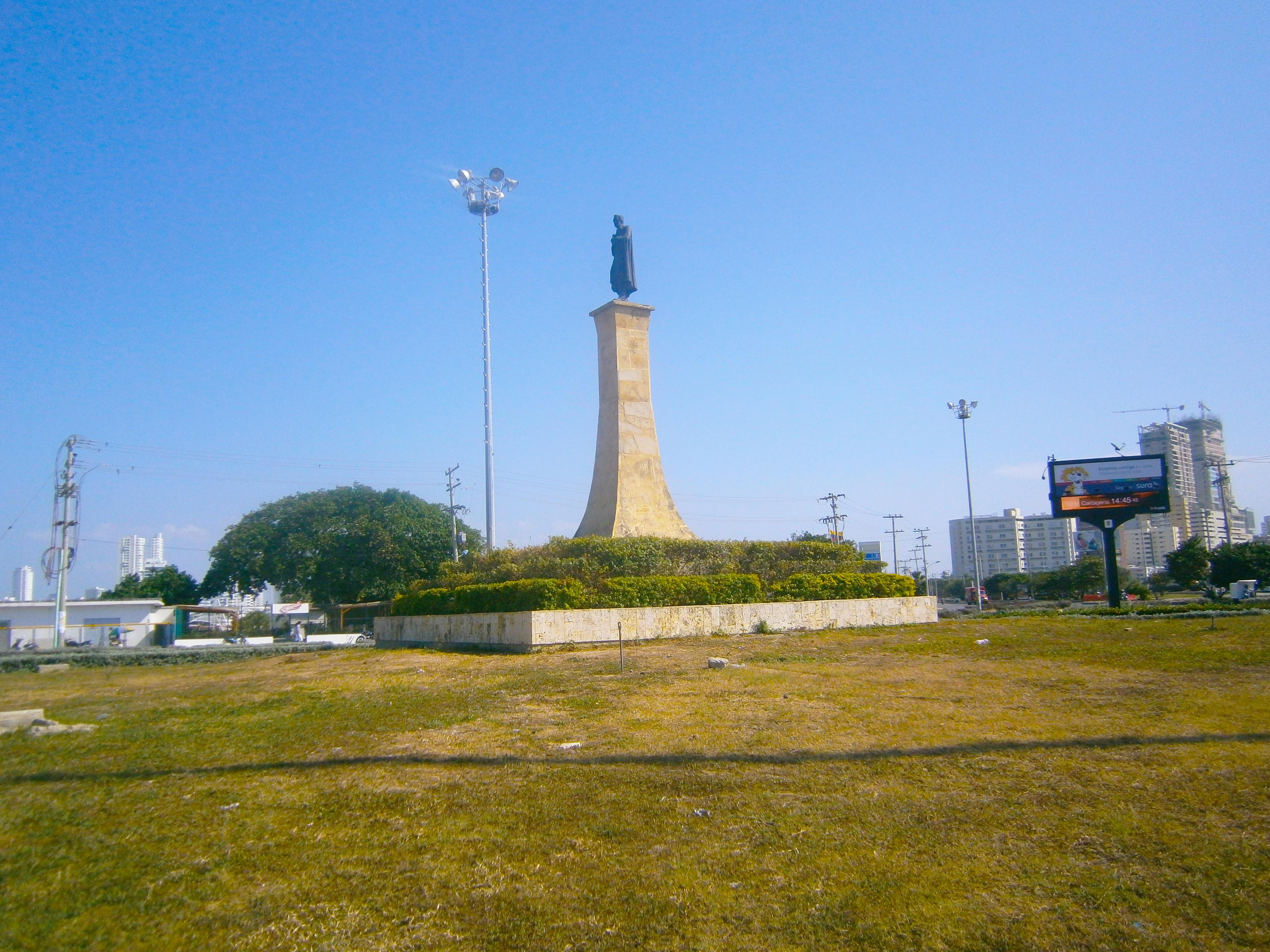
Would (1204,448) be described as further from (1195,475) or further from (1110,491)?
(1110,491)

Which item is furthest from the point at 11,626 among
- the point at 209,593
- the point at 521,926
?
the point at 521,926

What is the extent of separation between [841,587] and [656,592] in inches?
191

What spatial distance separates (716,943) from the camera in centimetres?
374

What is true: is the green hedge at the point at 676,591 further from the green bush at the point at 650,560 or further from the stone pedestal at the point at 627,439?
the stone pedestal at the point at 627,439

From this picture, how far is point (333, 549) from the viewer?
4381 cm

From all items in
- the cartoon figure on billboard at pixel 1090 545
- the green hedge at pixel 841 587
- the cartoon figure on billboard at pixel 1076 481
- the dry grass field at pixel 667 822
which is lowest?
the dry grass field at pixel 667 822

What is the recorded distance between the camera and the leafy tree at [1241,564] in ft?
152

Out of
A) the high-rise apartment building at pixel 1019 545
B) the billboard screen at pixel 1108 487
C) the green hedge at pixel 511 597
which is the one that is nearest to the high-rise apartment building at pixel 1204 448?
the high-rise apartment building at pixel 1019 545

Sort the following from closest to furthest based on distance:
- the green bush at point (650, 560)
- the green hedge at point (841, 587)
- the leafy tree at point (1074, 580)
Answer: the green bush at point (650, 560) → the green hedge at point (841, 587) → the leafy tree at point (1074, 580)

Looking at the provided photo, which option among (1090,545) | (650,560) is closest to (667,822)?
(650,560)

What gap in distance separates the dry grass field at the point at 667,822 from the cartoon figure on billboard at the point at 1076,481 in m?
14.7

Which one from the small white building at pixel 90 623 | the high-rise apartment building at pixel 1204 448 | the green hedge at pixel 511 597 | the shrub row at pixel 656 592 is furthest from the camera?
the high-rise apartment building at pixel 1204 448

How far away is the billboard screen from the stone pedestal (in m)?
10.5

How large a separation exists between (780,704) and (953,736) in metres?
2.07
